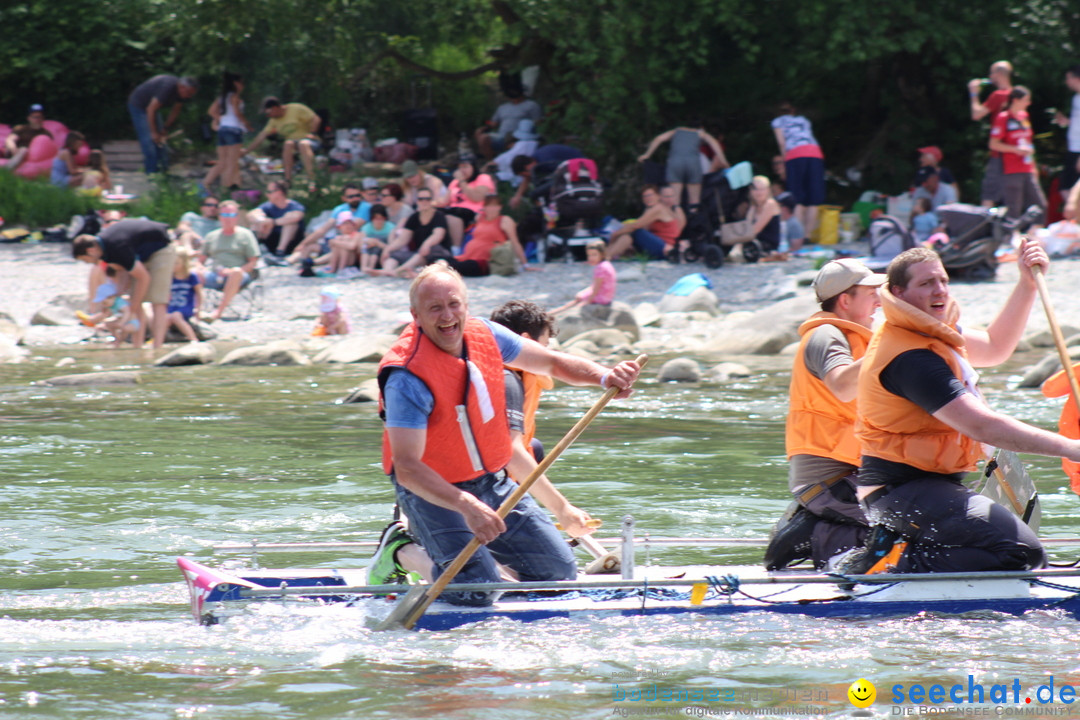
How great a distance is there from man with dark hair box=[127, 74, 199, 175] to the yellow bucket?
10195mm

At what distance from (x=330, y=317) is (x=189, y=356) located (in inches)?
79.8

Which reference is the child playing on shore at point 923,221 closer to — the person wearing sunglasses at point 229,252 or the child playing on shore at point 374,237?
the child playing on shore at point 374,237

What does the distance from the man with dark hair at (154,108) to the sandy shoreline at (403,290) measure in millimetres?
3994

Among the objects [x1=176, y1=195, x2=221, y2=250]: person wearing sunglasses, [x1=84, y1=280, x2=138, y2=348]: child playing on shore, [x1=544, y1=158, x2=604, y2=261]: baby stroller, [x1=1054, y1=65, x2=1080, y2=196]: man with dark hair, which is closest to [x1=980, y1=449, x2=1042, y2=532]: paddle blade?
[x1=1054, y1=65, x2=1080, y2=196]: man with dark hair

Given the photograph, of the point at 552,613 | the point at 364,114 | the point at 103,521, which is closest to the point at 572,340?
the point at 103,521

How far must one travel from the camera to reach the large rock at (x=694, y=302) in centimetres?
1535

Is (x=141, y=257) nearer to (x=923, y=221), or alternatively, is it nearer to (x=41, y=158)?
(x=41, y=158)

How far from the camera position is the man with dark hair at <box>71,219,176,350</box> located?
527 inches

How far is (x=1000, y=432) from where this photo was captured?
4.48 meters

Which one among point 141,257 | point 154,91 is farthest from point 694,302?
point 154,91

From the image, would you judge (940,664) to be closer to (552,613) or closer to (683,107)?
(552,613)

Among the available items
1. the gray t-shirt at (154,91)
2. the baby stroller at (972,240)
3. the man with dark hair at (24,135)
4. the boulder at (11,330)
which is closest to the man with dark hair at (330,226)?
the boulder at (11,330)

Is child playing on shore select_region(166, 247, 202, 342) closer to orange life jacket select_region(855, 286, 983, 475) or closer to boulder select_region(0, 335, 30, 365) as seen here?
boulder select_region(0, 335, 30, 365)

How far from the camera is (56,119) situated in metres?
24.2
